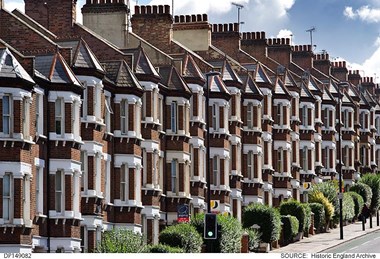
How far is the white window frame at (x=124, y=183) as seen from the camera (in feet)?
230

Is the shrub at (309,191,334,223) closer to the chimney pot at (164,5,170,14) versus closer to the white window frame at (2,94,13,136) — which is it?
the chimney pot at (164,5,170,14)

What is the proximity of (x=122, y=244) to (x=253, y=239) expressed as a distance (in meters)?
21.0

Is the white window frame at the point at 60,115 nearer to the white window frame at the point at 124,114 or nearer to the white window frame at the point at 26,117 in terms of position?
the white window frame at the point at 26,117

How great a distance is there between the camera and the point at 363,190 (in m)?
113

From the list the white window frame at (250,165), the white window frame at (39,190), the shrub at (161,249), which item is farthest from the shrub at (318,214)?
the white window frame at (39,190)

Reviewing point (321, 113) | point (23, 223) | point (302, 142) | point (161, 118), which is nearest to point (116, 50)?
point (161, 118)

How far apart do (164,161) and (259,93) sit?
56.0 feet

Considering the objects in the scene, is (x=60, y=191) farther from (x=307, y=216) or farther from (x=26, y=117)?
(x=307, y=216)

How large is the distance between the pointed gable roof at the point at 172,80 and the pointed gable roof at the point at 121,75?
7.20 m

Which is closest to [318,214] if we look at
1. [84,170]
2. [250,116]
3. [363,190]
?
[250,116]

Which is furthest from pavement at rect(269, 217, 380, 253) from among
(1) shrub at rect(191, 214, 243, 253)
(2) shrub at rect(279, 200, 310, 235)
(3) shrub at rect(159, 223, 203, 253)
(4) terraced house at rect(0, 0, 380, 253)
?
(3) shrub at rect(159, 223, 203, 253)

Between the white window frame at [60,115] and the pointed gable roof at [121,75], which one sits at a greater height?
the pointed gable roof at [121,75]

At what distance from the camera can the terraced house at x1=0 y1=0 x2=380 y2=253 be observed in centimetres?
5944

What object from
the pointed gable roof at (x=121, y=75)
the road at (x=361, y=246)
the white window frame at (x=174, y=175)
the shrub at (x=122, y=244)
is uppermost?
the pointed gable roof at (x=121, y=75)
